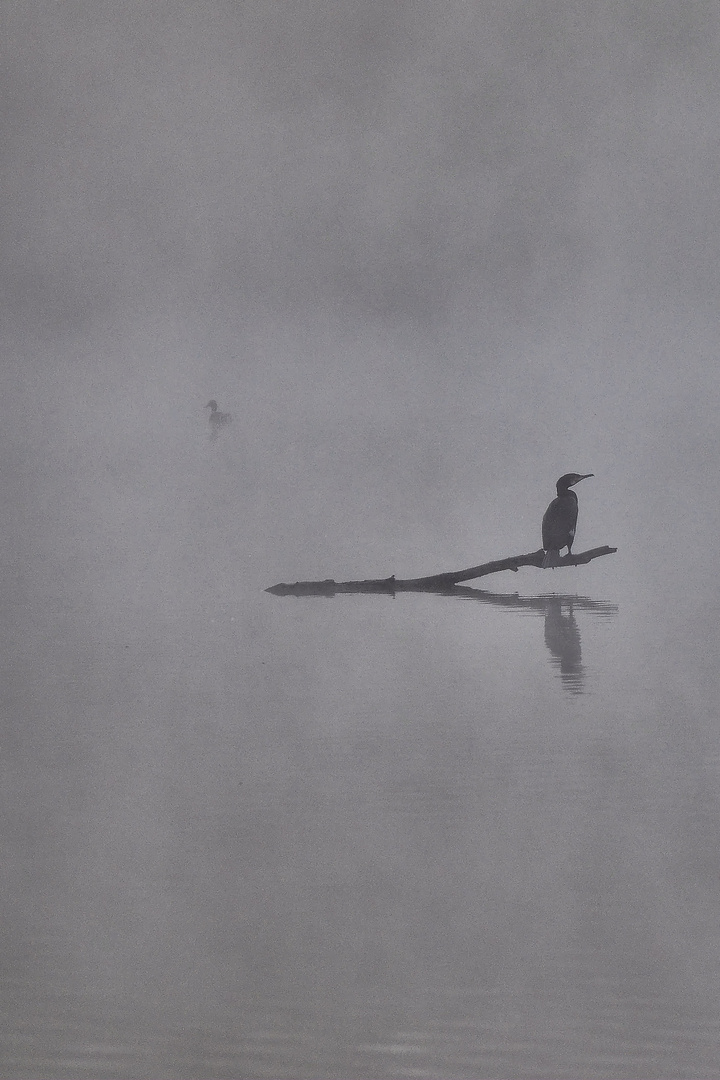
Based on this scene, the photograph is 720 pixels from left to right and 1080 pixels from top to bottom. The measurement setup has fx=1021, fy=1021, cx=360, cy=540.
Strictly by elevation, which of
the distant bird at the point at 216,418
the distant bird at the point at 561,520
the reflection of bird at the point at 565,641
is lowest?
the reflection of bird at the point at 565,641

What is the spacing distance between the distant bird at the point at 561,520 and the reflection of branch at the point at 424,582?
118 millimetres

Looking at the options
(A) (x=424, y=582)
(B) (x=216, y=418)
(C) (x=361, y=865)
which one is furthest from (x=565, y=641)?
(C) (x=361, y=865)

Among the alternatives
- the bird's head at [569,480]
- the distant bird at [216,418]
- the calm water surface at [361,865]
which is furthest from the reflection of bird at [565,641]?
the distant bird at [216,418]

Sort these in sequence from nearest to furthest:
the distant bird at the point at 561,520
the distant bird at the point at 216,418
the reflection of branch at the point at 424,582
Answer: the distant bird at the point at 216,418 → the reflection of branch at the point at 424,582 → the distant bird at the point at 561,520

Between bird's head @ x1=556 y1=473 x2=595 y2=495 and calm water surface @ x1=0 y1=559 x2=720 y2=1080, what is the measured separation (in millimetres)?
1169

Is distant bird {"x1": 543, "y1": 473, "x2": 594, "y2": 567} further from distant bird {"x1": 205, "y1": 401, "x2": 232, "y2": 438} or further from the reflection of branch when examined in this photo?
distant bird {"x1": 205, "y1": 401, "x2": 232, "y2": 438}

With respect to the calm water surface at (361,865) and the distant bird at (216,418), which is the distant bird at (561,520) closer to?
the calm water surface at (361,865)

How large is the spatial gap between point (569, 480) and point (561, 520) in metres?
0.21

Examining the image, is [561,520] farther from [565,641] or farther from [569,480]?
[565,641]

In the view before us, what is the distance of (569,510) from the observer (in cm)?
467

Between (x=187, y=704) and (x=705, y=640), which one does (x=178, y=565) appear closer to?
(x=187, y=704)

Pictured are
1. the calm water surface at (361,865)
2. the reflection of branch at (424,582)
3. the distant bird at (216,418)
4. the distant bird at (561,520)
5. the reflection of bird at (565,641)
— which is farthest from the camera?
the distant bird at (561,520)

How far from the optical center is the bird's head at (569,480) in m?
4.54

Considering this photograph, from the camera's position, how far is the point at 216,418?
435 cm
